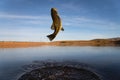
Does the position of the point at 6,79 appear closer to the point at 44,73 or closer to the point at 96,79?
the point at 44,73

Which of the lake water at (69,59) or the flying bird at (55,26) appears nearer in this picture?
the flying bird at (55,26)

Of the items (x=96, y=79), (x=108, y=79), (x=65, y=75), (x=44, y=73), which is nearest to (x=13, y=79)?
(x=44, y=73)

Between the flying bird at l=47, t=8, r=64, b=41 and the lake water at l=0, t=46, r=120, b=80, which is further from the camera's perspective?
the lake water at l=0, t=46, r=120, b=80

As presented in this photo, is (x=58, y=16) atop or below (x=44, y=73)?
atop

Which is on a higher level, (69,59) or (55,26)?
(55,26)

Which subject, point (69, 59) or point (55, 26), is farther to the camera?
point (69, 59)

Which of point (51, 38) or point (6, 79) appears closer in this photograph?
point (51, 38)

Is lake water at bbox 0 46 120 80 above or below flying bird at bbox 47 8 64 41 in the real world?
below

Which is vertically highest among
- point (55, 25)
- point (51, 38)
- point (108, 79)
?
point (55, 25)

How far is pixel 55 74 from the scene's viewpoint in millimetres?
18562

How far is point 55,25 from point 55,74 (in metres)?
11.4

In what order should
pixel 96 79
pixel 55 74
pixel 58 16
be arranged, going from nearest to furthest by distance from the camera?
pixel 58 16
pixel 96 79
pixel 55 74

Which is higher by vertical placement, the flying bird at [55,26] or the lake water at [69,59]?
the flying bird at [55,26]

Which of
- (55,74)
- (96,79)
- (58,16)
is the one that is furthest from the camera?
(55,74)
